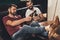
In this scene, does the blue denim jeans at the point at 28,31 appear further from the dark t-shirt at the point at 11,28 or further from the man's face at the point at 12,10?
the man's face at the point at 12,10

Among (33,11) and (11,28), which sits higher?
(33,11)

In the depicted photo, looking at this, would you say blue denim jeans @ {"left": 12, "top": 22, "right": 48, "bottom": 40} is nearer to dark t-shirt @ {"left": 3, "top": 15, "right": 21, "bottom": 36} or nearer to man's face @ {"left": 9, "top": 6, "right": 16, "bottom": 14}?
dark t-shirt @ {"left": 3, "top": 15, "right": 21, "bottom": 36}

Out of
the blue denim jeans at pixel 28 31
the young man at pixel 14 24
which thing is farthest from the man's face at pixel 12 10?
the blue denim jeans at pixel 28 31

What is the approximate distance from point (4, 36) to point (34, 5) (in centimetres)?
33

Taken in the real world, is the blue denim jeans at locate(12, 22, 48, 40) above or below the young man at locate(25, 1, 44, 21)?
below

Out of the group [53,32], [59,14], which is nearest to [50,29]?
[53,32]

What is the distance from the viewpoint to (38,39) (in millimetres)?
1994

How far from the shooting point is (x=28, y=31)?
197cm

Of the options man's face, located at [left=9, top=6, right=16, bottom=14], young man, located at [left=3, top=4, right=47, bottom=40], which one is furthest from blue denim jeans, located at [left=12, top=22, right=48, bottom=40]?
man's face, located at [left=9, top=6, right=16, bottom=14]

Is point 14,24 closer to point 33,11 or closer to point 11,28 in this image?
point 11,28

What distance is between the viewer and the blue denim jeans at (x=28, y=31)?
195 centimetres

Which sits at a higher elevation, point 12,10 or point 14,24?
point 12,10

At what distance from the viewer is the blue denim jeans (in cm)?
195

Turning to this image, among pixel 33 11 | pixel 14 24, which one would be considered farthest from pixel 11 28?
pixel 33 11
